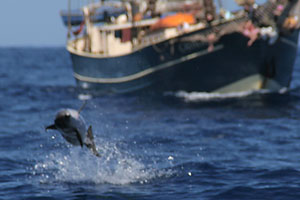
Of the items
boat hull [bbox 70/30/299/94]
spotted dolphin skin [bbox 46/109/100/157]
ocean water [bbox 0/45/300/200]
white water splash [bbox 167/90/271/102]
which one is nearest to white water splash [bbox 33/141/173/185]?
ocean water [bbox 0/45/300/200]

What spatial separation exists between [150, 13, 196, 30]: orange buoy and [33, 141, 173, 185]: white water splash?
14.4m

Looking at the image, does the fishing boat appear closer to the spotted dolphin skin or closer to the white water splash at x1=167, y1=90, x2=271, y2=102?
the white water splash at x1=167, y1=90, x2=271, y2=102

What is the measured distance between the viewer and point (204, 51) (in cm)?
2622

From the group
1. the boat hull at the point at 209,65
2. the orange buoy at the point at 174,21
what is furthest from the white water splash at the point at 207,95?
the orange buoy at the point at 174,21

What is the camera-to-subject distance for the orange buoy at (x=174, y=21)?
28500mm

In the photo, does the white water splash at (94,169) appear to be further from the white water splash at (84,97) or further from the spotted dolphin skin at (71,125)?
the white water splash at (84,97)

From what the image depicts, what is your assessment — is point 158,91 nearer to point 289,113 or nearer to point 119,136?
point 289,113

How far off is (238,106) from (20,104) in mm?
9901

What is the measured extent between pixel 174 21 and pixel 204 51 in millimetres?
3200

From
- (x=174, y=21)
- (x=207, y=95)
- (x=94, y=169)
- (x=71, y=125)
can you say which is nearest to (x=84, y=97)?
(x=174, y=21)

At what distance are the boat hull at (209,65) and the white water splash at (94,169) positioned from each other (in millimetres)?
12107

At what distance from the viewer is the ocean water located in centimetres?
1127

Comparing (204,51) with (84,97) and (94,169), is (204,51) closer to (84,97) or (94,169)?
(84,97)

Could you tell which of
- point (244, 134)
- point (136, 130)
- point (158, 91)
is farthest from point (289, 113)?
point (158, 91)
